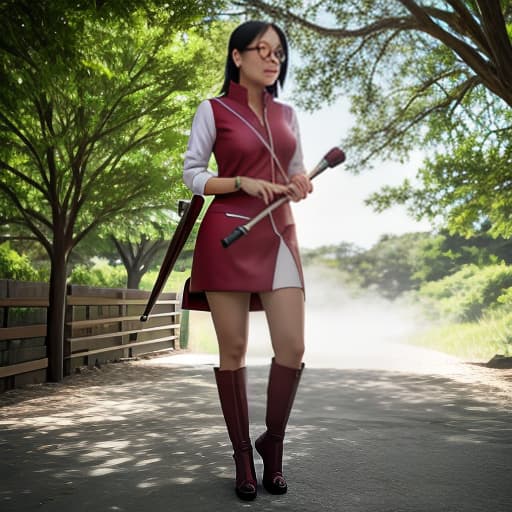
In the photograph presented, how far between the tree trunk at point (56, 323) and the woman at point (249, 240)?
691 cm

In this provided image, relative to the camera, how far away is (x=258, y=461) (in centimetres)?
455

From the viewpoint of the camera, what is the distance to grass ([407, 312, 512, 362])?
16078 millimetres

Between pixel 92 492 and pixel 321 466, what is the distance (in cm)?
140

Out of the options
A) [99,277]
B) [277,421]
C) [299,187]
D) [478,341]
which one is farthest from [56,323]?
[99,277]

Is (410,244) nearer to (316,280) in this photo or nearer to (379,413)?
(316,280)

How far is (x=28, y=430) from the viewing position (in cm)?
591

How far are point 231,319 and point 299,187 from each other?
0.75 m

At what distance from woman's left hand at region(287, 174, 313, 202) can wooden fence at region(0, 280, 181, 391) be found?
5.75 metres

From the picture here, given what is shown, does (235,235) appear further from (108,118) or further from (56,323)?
(108,118)

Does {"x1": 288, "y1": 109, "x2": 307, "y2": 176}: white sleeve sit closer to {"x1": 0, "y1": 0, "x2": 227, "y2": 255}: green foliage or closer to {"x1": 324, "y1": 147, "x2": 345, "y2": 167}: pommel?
{"x1": 324, "y1": 147, "x2": 345, "y2": 167}: pommel

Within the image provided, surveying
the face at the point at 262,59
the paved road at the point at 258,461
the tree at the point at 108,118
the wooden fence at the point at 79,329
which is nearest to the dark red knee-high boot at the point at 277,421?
the paved road at the point at 258,461

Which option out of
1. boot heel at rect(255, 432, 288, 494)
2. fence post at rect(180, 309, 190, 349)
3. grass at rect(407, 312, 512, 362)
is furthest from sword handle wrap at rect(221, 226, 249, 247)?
fence post at rect(180, 309, 190, 349)

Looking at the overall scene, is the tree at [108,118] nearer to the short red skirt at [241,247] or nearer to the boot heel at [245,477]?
the short red skirt at [241,247]

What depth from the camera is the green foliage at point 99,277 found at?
23.0m
